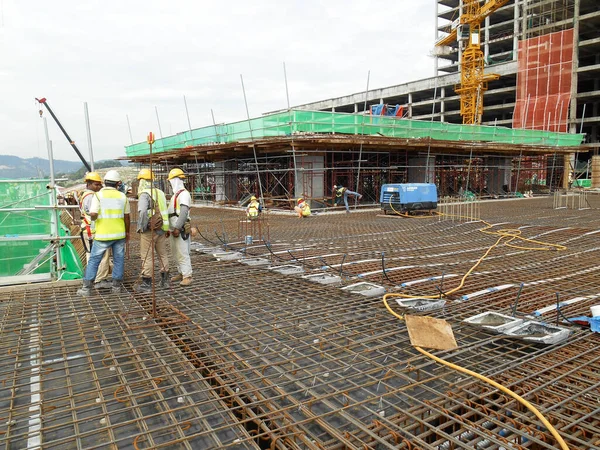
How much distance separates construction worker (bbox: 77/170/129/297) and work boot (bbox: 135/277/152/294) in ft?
0.84

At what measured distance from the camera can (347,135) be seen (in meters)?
18.8

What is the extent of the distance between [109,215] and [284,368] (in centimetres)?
336

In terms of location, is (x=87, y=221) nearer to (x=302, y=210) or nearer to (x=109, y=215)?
(x=109, y=215)

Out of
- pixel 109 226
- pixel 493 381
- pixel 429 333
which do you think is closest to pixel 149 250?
pixel 109 226

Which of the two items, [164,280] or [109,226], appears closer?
[109,226]

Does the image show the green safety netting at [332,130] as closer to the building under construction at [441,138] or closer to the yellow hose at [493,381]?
the building under construction at [441,138]

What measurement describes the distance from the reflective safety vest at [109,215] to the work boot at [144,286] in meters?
0.73

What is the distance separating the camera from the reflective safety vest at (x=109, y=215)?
537cm

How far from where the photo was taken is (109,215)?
17.8ft

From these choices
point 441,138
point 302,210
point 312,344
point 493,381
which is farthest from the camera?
point 441,138

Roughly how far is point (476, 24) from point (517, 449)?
49505 millimetres

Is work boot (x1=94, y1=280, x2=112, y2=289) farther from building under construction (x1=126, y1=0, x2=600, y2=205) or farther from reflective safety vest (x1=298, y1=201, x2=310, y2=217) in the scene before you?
building under construction (x1=126, y1=0, x2=600, y2=205)

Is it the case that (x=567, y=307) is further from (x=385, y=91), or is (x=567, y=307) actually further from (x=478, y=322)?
(x=385, y=91)

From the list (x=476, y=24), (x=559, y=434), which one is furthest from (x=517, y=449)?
(x=476, y=24)
